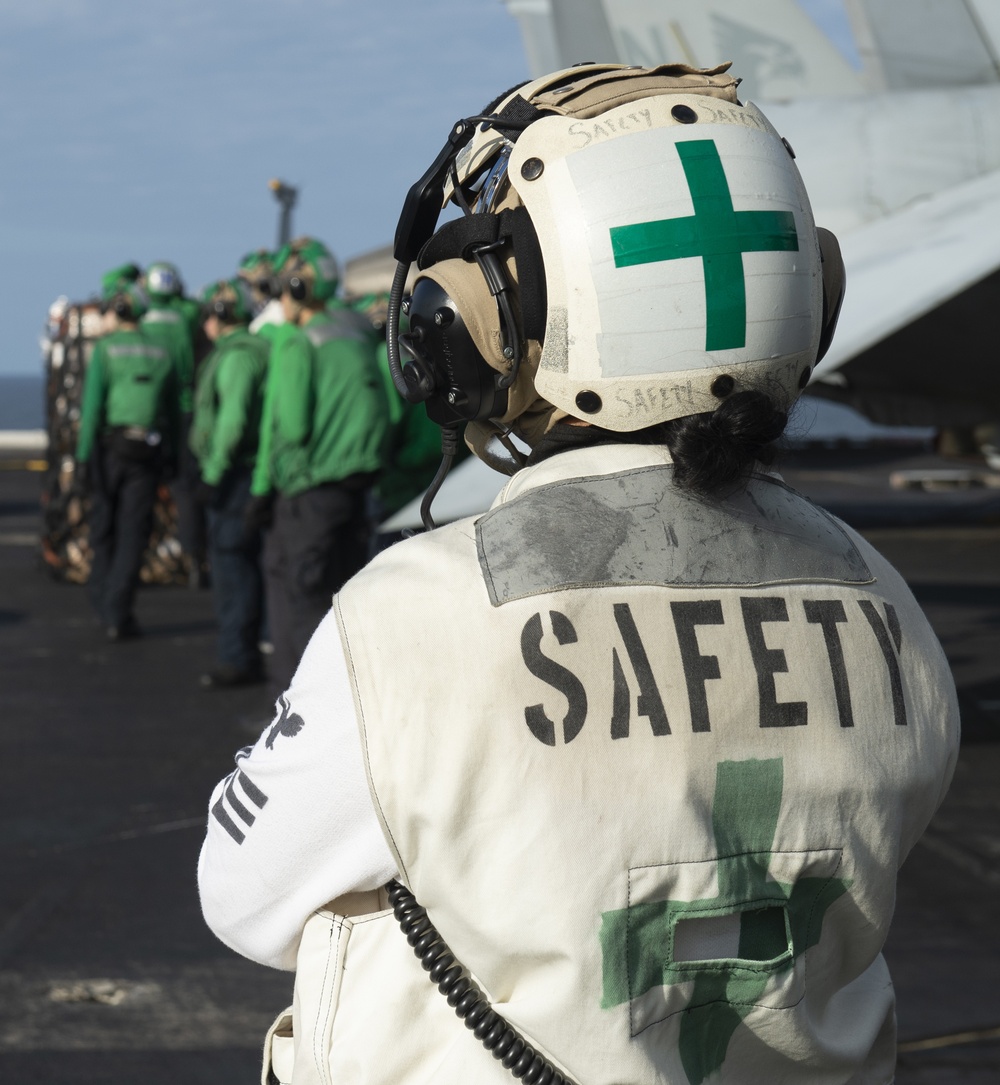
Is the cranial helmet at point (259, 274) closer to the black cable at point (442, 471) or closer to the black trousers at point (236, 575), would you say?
the black trousers at point (236, 575)

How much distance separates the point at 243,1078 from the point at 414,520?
2.81 meters

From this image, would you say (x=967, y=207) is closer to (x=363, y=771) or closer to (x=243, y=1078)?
(x=243, y=1078)

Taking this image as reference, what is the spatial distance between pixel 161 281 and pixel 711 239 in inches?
318

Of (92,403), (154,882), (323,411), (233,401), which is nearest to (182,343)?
(92,403)

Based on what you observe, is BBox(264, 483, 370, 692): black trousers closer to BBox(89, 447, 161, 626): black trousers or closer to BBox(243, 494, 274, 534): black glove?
BBox(243, 494, 274, 534): black glove

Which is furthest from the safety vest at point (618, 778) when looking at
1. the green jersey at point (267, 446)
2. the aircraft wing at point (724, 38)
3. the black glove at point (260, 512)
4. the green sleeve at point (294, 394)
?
the aircraft wing at point (724, 38)

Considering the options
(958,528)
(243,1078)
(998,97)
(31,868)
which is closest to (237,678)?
(31,868)

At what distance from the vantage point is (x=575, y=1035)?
121 cm

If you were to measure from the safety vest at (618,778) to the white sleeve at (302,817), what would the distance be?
0.03 meters

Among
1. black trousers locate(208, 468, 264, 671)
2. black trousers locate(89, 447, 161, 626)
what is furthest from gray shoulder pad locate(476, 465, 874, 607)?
black trousers locate(89, 447, 161, 626)

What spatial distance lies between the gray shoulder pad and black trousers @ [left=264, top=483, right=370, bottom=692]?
4472 mm

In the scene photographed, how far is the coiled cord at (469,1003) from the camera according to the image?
1.23 metres

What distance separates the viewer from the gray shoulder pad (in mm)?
1238

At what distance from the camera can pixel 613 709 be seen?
1.22m
